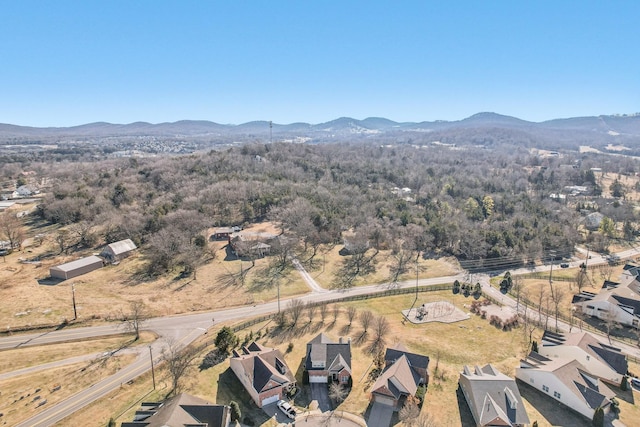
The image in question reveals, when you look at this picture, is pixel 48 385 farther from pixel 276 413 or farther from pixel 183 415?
pixel 276 413

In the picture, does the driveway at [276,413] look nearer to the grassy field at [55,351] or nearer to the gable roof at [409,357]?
the gable roof at [409,357]

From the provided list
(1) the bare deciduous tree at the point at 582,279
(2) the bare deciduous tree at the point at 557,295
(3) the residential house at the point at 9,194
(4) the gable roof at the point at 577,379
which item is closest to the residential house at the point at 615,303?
(2) the bare deciduous tree at the point at 557,295

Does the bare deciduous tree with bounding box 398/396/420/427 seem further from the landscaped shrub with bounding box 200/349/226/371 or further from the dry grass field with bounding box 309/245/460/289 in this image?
the dry grass field with bounding box 309/245/460/289

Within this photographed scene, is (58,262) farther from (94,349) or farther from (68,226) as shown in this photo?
(94,349)

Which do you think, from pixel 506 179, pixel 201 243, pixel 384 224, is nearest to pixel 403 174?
pixel 506 179

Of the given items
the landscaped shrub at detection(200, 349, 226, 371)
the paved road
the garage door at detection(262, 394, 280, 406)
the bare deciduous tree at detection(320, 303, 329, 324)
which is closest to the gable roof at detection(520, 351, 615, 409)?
the paved road

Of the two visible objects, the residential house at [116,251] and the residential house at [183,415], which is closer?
the residential house at [183,415]

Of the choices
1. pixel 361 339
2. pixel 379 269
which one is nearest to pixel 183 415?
pixel 361 339
